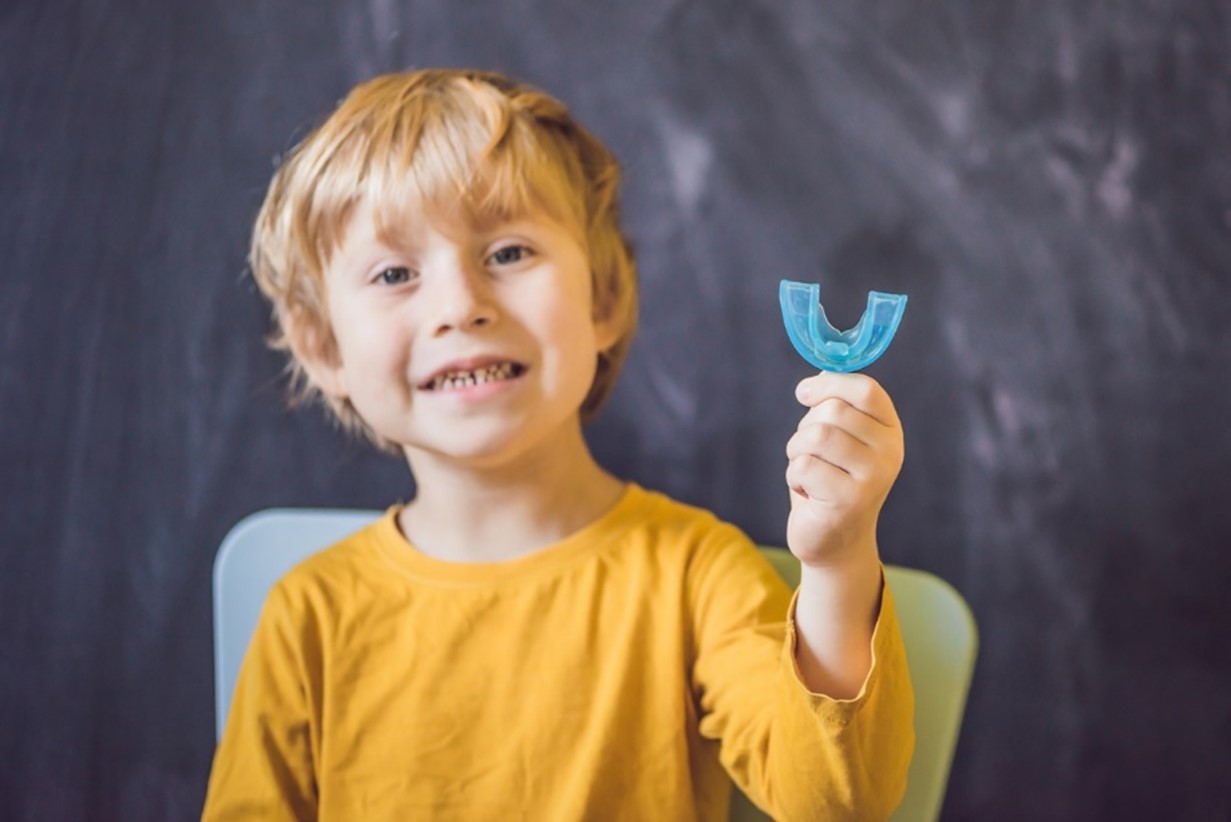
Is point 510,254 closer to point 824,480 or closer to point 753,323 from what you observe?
point 753,323

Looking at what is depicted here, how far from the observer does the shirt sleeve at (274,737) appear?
0.96 meters

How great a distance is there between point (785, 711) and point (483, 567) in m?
0.32

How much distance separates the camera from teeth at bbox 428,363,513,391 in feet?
3.10

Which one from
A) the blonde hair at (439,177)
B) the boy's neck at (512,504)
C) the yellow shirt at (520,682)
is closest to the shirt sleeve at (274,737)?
the yellow shirt at (520,682)

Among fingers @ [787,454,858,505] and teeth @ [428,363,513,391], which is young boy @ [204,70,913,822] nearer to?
teeth @ [428,363,513,391]

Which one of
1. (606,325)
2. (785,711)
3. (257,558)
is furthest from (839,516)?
(257,558)

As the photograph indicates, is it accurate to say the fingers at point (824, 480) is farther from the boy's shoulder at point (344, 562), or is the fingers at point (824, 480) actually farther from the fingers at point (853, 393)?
the boy's shoulder at point (344, 562)

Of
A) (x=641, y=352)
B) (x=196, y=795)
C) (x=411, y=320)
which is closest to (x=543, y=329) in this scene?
(x=411, y=320)

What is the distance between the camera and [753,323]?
1.15 m

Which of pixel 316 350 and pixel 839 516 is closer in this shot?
pixel 839 516

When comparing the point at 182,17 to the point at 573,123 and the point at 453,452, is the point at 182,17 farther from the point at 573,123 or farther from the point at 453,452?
the point at 453,452

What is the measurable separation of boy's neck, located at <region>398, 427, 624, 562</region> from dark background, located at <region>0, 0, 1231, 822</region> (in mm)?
192

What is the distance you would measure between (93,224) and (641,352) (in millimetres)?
582

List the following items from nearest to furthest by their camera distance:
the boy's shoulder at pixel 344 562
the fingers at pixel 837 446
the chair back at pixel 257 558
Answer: the fingers at pixel 837 446 → the boy's shoulder at pixel 344 562 → the chair back at pixel 257 558
